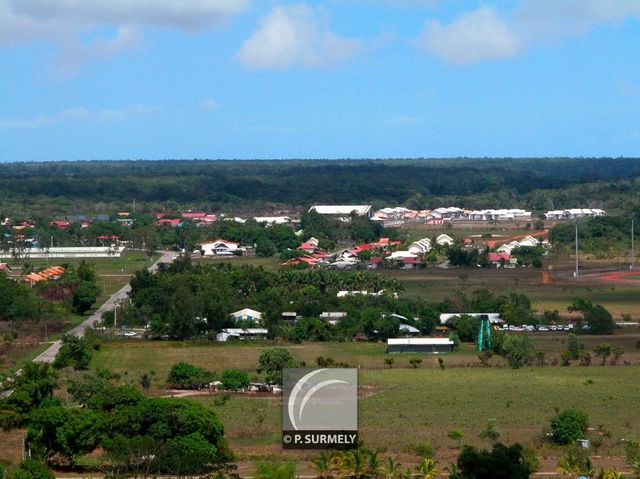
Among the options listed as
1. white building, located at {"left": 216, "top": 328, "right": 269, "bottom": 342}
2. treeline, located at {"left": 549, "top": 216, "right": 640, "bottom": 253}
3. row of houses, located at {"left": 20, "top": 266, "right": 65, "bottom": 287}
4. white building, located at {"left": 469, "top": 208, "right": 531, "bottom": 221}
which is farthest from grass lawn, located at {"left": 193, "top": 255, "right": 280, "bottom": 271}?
white building, located at {"left": 469, "top": 208, "right": 531, "bottom": 221}

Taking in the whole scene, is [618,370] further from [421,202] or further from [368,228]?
[421,202]

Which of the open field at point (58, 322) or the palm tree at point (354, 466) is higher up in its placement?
the palm tree at point (354, 466)

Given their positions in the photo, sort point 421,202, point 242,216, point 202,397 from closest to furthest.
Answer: point 202,397
point 242,216
point 421,202

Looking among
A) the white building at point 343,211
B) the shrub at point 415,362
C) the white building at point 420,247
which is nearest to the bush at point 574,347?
the shrub at point 415,362

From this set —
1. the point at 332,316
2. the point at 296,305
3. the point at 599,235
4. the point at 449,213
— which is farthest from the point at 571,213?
the point at 332,316

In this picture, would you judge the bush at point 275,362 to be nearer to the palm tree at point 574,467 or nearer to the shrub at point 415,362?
the shrub at point 415,362

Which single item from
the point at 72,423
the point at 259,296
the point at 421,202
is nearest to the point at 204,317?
the point at 259,296
